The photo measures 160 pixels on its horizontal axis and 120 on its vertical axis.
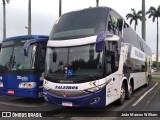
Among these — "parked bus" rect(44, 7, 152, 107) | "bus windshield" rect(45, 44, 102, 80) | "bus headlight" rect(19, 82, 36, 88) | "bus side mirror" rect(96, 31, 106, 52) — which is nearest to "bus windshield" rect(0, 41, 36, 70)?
"bus headlight" rect(19, 82, 36, 88)

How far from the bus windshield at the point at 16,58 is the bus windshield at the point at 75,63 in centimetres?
234

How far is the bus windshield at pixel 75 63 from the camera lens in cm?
1053

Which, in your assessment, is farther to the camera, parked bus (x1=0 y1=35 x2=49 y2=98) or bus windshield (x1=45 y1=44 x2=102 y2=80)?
parked bus (x1=0 y1=35 x2=49 y2=98)

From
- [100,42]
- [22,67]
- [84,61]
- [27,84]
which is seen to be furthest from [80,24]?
[27,84]

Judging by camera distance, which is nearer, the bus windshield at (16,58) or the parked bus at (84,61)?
the parked bus at (84,61)

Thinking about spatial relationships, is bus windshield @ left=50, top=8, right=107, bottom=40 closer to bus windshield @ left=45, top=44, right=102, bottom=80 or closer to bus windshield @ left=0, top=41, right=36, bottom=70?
bus windshield @ left=45, top=44, right=102, bottom=80

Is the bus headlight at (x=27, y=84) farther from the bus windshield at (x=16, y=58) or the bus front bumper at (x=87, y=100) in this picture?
the bus front bumper at (x=87, y=100)

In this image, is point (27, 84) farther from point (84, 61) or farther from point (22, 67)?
point (84, 61)

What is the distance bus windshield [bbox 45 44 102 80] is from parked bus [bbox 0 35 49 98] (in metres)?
2.19

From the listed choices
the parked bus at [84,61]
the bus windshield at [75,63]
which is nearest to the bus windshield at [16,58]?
the parked bus at [84,61]

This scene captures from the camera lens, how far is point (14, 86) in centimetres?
1366

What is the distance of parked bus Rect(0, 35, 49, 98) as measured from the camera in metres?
13.3

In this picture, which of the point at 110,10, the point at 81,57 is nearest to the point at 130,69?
the point at 110,10

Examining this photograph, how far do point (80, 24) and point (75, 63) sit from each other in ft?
5.47
